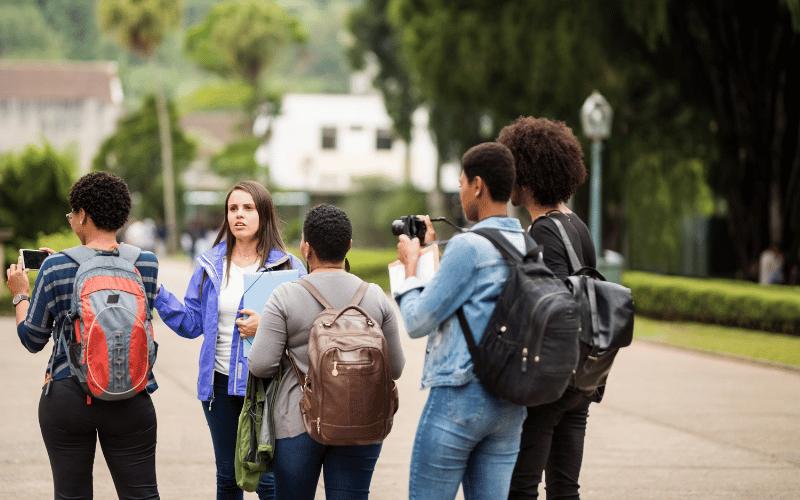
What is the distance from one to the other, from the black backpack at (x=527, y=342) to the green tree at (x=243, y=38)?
186ft

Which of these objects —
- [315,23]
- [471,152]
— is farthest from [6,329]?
[315,23]

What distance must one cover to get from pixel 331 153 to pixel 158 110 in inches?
514

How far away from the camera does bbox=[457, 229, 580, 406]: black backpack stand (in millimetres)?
4238

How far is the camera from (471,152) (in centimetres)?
444

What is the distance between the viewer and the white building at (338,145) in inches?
2697

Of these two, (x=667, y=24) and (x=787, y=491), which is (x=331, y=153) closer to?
(x=667, y=24)

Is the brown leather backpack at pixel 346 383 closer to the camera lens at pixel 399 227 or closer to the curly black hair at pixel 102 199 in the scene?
the camera lens at pixel 399 227

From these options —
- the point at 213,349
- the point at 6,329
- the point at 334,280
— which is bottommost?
the point at 6,329

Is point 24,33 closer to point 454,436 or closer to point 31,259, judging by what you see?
point 31,259

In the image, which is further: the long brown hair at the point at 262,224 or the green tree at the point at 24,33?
the green tree at the point at 24,33

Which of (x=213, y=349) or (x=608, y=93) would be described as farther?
(x=608, y=93)

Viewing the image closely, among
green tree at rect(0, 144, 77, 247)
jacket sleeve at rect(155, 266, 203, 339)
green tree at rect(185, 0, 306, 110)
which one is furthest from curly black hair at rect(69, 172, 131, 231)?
green tree at rect(185, 0, 306, 110)

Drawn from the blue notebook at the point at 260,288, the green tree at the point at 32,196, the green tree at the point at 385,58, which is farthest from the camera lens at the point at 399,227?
the green tree at the point at 385,58

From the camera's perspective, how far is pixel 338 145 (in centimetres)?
6906
